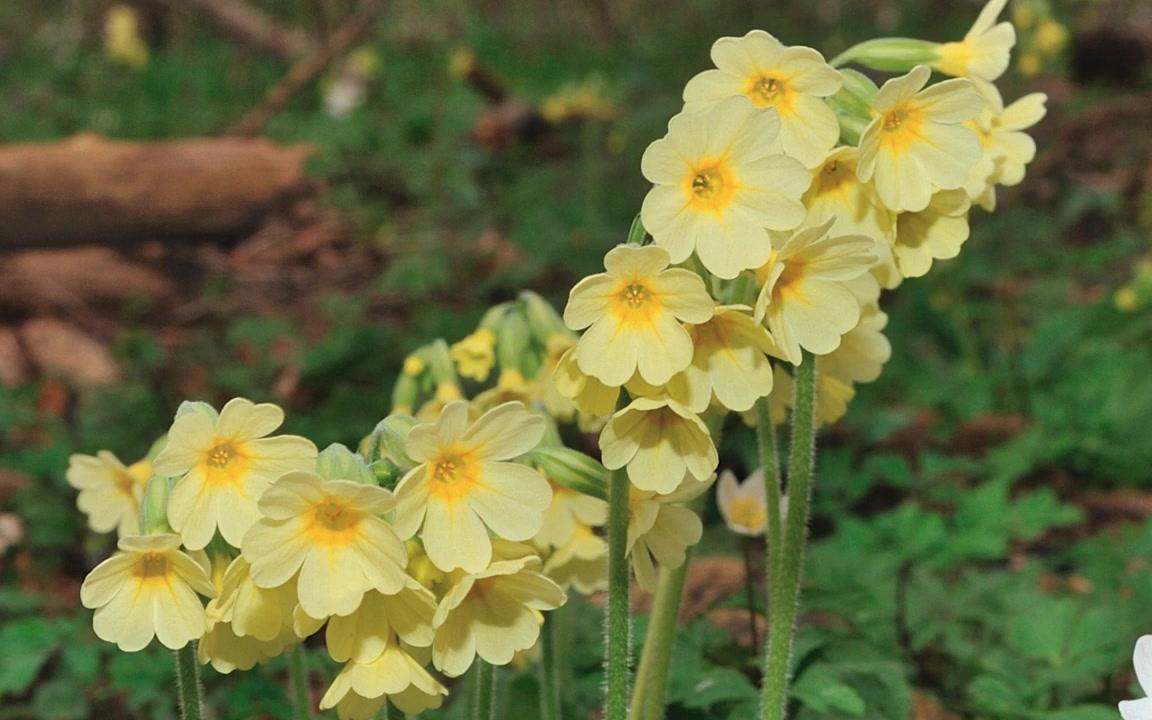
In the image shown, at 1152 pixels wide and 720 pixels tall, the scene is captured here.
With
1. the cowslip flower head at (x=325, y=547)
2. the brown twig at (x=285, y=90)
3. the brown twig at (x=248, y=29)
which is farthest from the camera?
the brown twig at (x=248, y=29)

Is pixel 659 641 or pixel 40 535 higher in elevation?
pixel 40 535

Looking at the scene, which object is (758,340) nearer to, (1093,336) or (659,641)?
(659,641)

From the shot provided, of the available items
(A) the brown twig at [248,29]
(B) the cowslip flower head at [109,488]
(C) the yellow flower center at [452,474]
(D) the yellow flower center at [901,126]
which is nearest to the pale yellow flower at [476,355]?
(B) the cowslip flower head at [109,488]

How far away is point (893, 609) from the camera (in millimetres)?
2531

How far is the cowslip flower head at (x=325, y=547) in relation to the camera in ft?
4.29

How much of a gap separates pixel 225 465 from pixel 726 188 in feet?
2.05

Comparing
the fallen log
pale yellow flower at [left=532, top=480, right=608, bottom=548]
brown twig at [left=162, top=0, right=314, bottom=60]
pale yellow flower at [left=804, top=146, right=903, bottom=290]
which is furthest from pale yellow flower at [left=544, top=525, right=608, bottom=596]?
brown twig at [left=162, top=0, right=314, bottom=60]

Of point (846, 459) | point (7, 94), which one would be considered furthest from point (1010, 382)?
point (7, 94)

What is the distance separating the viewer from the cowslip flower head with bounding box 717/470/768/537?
7.03 feet

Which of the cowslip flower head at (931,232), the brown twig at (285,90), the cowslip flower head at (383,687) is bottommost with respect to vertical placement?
the cowslip flower head at (383,687)

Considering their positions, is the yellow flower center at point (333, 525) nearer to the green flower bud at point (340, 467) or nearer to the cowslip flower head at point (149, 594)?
the green flower bud at point (340, 467)

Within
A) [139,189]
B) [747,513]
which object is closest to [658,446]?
[747,513]

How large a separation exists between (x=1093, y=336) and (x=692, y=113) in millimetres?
3477

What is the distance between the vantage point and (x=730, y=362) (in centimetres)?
142
